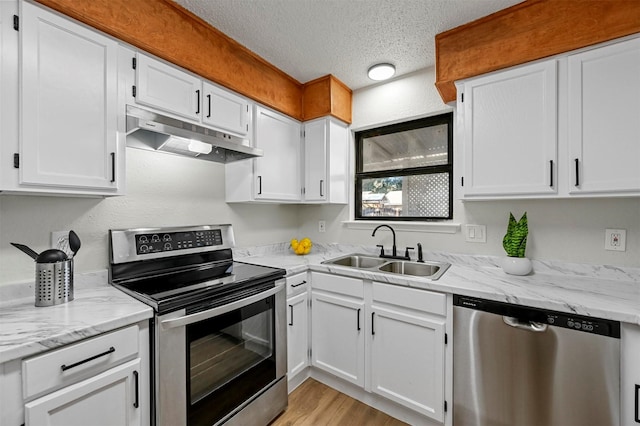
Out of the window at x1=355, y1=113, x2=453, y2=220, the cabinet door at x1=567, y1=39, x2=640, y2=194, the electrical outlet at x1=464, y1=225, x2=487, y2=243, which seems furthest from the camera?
the window at x1=355, y1=113, x2=453, y2=220

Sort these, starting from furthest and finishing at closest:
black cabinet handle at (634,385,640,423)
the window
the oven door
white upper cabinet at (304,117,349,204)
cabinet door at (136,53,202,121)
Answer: white upper cabinet at (304,117,349,204)
the window
cabinet door at (136,53,202,121)
the oven door
black cabinet handle at (634,385,640,423)

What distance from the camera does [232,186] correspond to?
2.23 meters

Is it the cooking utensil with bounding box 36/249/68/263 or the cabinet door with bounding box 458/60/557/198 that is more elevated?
the cabinet door with bounding box 458/60/557/198

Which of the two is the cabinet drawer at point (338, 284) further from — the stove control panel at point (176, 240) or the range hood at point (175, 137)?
the range hood at point (175, 137)

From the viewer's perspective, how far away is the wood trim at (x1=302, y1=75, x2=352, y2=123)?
239 cm

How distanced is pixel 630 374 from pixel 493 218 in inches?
41.3

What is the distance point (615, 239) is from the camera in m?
1.60

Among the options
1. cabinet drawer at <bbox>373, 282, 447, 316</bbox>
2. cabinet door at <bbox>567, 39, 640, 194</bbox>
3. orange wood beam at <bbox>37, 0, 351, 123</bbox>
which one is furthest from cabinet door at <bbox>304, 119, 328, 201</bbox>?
cabinet door at <bbox>567, 39, 640, 194</bbox>

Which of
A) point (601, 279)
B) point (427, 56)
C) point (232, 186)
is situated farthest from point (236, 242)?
point (601, 279)

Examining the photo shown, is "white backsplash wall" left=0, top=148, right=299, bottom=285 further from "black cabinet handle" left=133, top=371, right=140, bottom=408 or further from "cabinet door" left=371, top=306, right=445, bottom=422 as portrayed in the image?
"cabinet door" left=371, top=306, right=445, bottom=422

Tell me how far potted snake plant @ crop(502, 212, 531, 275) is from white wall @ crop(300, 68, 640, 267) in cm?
17

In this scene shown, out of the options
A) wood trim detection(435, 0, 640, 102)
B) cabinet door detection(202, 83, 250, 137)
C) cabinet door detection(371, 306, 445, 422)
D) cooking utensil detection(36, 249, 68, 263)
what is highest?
wood trim detection(435, 0, 640, 102)

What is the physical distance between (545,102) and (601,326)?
1155mm

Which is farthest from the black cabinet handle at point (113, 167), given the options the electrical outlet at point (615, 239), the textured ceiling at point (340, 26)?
the electrical outlet at point (615, 239)
